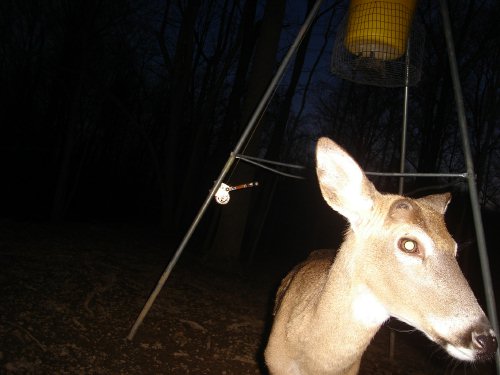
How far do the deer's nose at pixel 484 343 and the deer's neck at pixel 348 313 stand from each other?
0.65 m

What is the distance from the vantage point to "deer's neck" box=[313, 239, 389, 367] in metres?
2.77

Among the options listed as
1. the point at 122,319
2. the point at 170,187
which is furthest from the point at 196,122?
the point at 122,319

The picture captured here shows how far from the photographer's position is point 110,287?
580 cm

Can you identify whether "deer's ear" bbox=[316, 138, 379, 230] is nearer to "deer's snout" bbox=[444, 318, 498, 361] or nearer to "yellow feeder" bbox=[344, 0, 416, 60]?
"deer's snout" bbox=[444, 318, 498, 361]

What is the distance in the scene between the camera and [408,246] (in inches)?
101

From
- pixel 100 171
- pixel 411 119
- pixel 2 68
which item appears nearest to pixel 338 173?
pixel 411 119

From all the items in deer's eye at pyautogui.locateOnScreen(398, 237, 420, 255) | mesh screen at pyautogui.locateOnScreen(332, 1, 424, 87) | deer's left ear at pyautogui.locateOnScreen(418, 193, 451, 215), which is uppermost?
mesh screen at pyautogui.locateOnScreen(332, 1, 424, 87)

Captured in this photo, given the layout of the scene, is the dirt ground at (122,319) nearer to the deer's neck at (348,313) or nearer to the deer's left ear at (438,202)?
the deer's neck at (348,313)

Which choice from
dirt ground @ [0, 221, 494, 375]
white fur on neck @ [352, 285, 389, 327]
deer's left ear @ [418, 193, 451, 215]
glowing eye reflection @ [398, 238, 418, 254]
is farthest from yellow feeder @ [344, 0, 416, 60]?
dirt ground @ [0, 221, 494, 375]

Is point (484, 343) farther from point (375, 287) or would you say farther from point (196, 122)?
point (196, 122)

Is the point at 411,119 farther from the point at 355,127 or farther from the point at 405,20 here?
the point at 405,20

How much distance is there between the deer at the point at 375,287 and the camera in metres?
2.28

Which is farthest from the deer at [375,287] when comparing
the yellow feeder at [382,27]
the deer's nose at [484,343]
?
the yellow feeder at [382,27]

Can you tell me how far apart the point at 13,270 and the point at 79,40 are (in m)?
6.41
